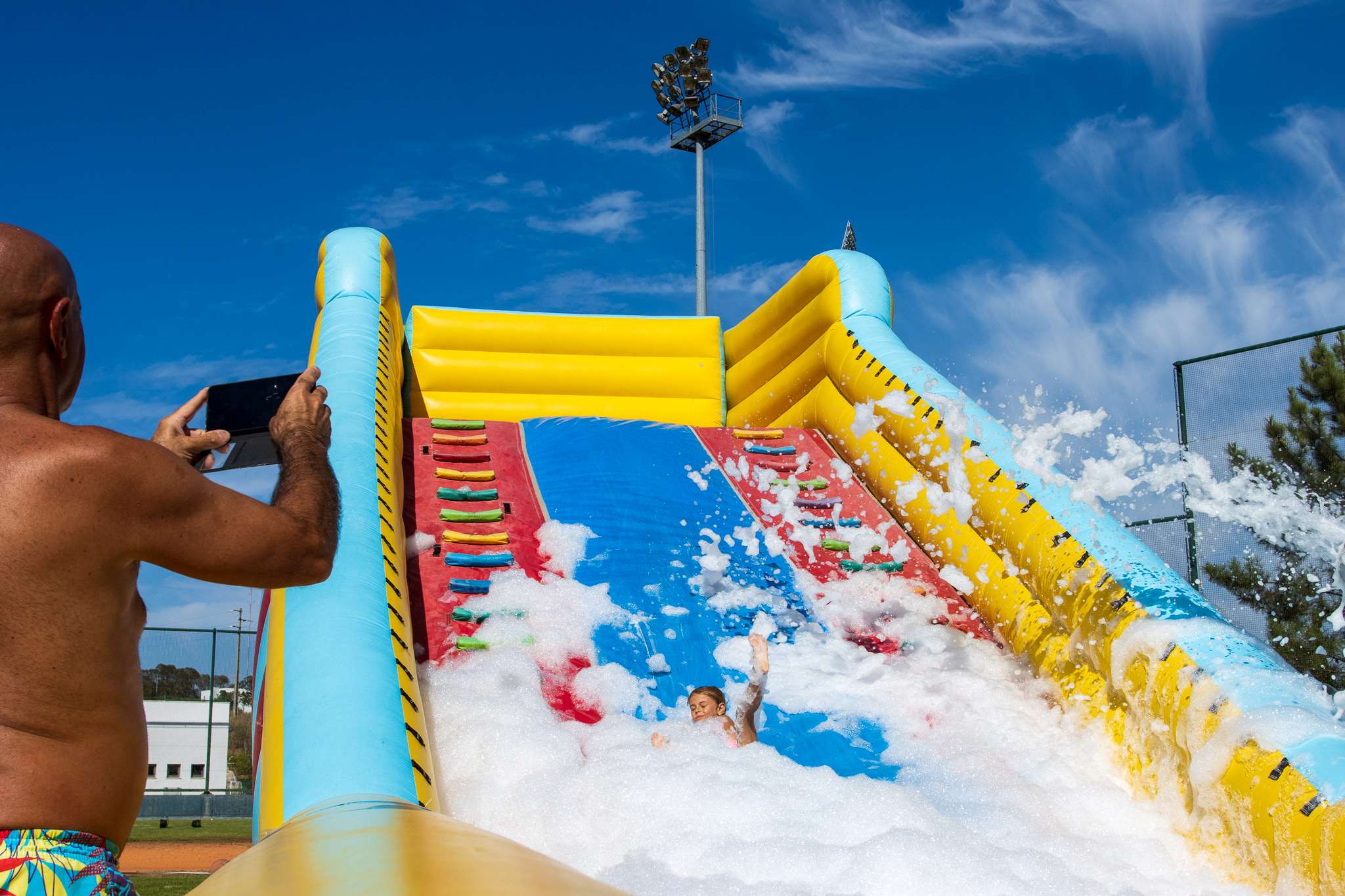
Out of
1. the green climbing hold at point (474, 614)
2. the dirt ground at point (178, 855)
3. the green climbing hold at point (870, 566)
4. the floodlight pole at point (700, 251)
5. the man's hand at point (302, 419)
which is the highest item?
the floodlight pole at point (700, 251)

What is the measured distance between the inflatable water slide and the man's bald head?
1.57 ft

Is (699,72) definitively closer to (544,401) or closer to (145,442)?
(544,401)

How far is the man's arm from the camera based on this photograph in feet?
3.08

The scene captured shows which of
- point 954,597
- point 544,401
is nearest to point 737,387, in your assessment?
point 544,401

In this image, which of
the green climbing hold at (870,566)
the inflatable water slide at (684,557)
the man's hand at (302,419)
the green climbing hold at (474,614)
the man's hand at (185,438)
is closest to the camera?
the man's hand at (302,419)

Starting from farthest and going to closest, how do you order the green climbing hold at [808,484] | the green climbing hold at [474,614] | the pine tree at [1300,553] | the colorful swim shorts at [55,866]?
the pine tree at [1300,553] < the green climbing hold at [808,484] < the green climbing hold at [474,614] < the colorful swim shorts at [55,866]

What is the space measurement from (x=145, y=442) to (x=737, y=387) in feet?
15.3

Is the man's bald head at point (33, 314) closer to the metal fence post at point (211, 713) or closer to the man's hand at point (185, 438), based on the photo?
the man's hand at point (185, 438)

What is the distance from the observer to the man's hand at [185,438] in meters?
1.32

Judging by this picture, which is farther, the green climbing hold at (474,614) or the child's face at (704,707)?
the green climbing hold at (474,614)

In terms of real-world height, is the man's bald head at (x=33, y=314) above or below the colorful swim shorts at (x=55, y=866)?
above

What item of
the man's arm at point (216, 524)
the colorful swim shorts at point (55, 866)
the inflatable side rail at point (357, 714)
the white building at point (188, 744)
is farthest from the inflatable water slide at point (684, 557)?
the white building at point (188, 744)

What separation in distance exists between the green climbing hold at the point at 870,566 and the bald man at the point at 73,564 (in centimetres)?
271

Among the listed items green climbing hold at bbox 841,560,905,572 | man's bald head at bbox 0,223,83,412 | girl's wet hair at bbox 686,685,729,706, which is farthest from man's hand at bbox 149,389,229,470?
green climbing hold at bbox 841,560,905,572
